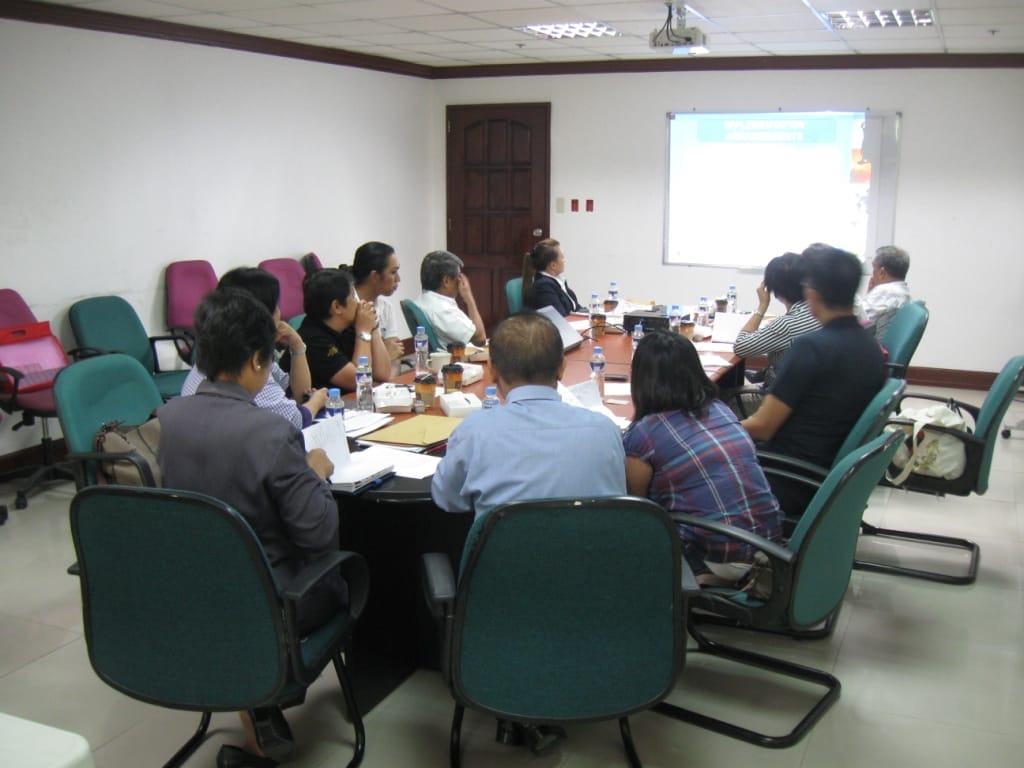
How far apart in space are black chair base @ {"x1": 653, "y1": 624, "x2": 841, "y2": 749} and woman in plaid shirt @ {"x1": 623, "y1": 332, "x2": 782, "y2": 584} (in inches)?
16.1

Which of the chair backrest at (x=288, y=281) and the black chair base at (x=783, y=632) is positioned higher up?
the chair backrest at (x=288, y=281)

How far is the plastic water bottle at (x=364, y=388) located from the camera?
320 cm

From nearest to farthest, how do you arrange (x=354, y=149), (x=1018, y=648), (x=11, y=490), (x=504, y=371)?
(x=504, y=371) → (x=1018, y=648) → (x=11, y=490) → (x=354, y=149)

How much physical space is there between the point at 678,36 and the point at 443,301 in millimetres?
2036

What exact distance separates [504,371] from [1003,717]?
177 cm

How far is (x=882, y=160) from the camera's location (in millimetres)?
7086

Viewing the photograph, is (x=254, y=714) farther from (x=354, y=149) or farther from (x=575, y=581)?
(x=354, y=149)

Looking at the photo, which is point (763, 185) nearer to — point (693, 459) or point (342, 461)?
point (693, 459)

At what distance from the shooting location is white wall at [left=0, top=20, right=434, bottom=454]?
4.88 m

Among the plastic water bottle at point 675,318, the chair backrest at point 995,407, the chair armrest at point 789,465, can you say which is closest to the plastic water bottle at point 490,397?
the chair armrest at point 789,465

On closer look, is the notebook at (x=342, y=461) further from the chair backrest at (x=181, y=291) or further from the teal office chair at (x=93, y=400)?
the chair backrest at (x=181, y=291)

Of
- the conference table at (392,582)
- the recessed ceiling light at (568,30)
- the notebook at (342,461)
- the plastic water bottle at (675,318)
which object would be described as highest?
the recessed ceiling light at (568,30)

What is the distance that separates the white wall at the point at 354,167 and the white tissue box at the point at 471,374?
2.67 meters

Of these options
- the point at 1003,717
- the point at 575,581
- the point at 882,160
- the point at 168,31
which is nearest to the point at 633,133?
the point at 882,160
